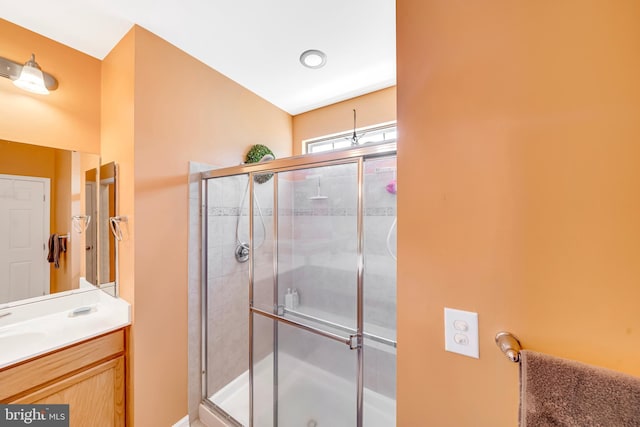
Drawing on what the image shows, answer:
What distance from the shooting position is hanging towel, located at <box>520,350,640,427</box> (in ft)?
1.55

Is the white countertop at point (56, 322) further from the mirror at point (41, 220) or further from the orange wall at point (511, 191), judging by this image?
the orange wall at point (511, 191)

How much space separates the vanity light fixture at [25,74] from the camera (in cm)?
129

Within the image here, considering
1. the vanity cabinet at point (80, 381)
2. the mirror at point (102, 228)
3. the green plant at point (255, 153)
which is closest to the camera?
the vanity cabinet at point (80, 381)

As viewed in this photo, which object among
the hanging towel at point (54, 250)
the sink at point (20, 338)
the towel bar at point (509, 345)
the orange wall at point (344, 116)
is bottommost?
the sink at point (20, 338)

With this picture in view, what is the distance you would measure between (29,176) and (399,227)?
220 centimetres

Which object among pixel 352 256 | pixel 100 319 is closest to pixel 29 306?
pixel 100 319

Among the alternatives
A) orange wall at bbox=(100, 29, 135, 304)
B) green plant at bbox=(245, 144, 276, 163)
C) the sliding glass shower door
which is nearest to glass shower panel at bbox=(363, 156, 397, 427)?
the sliding glass shower door

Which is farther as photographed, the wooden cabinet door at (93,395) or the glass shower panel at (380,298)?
the glass shower panel at (380,298)

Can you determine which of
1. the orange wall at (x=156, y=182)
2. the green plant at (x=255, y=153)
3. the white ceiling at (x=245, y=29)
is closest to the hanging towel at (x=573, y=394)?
the white ceiling at (x=245, y=29)

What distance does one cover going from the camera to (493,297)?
0.65m

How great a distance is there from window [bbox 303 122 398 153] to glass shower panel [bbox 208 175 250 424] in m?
0.92

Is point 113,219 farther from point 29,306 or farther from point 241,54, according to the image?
point 241,54

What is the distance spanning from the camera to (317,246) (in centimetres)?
199

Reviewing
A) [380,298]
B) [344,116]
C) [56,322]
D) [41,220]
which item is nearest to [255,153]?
[344,116]
